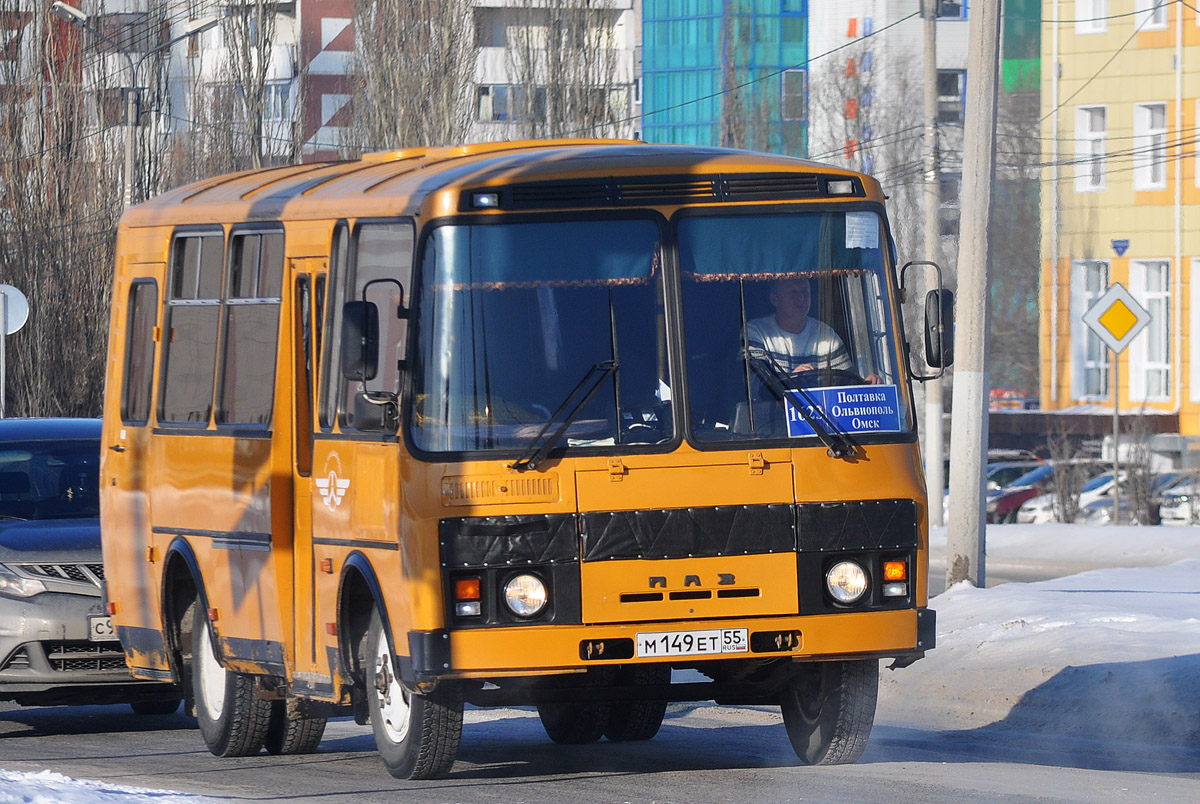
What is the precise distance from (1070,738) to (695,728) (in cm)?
204

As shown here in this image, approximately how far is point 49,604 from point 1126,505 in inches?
898

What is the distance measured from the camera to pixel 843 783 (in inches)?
356

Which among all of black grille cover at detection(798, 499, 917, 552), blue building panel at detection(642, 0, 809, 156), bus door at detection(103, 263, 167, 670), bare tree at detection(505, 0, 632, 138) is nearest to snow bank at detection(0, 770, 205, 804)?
bus door at detection(103, 263, 167, 670)

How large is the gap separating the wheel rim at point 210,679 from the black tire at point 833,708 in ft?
9.67

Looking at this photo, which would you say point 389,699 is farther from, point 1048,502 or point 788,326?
point 1048,502

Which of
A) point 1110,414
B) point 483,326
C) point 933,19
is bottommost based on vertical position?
point 1110,414

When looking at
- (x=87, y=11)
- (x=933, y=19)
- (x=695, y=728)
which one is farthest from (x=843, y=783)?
(x=87, y=11)

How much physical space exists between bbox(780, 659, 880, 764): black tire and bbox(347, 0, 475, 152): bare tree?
3404cm

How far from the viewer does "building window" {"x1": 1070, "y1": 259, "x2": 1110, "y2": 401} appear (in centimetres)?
5488

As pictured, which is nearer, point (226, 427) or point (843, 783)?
point (843, 783)

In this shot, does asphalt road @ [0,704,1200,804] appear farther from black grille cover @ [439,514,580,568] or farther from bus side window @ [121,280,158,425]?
bus side window @ [121,280,158,425]

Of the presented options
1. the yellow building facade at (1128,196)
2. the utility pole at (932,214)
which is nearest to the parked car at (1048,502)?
the utility pole at (932,214)

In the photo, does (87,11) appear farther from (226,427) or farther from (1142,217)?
(226,427)

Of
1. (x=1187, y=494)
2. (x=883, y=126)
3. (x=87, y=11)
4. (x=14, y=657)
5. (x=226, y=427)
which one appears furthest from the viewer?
(x=883, y=126)
